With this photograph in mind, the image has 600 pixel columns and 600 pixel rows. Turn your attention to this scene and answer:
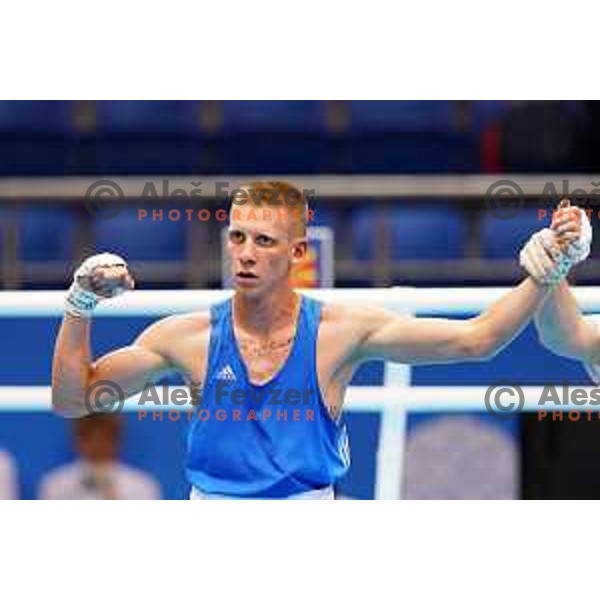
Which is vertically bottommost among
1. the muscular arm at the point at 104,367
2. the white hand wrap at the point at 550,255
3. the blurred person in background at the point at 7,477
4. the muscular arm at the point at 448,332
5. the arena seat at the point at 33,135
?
the blurred person in background at the point at 7,477

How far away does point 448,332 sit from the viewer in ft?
10.7

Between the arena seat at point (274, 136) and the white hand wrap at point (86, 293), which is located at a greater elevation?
the arena seat at point (274, 136)

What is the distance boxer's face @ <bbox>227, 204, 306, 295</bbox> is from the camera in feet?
10.7

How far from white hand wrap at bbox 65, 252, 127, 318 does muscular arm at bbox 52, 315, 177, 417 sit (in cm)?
4

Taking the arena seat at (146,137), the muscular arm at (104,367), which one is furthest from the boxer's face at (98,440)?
the arena seat at (146,137)

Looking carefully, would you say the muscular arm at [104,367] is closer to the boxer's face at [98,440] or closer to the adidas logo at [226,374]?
the adidas logo at [226,374]

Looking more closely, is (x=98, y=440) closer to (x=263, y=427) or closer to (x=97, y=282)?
(x=263, y=427)

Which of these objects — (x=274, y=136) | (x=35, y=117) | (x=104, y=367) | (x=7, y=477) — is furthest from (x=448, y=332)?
(x=35, y=117)

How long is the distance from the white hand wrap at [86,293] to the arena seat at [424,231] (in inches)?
103

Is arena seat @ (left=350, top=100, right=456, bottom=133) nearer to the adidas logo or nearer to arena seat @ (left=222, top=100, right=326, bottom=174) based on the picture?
arena seat @ (left=222, top=100, right=326, bottom=174)

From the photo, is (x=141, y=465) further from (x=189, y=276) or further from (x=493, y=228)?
(x=493, y=228)

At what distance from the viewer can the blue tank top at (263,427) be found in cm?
323
